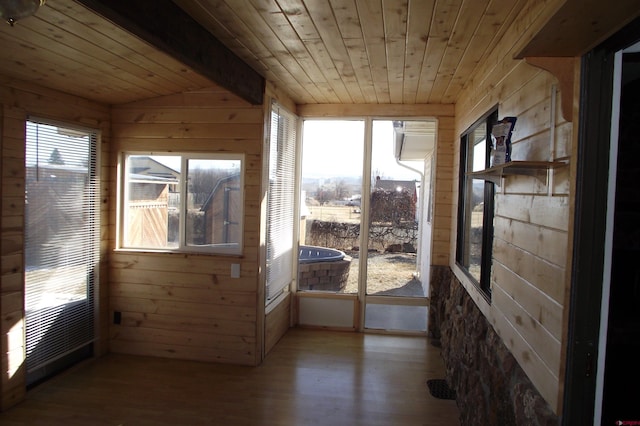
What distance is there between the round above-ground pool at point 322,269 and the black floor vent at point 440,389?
1.67 meters

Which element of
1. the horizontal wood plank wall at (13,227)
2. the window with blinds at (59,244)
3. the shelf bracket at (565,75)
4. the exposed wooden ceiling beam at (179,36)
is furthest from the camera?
the window with blinds at (59,244)

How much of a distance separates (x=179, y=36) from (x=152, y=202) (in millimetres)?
2120

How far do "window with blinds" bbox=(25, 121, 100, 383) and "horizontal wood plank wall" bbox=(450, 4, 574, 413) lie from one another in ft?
10.8

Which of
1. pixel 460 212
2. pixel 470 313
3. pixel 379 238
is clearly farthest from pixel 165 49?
pixel 379 238

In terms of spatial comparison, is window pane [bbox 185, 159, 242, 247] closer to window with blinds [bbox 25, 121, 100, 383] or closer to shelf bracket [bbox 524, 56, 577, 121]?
window with blinds [bbox 25, 121, 100, 383]

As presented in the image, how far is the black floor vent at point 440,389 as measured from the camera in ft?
11.3

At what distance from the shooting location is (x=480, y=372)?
2.62 meters

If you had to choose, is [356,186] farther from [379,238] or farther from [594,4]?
[594,4]

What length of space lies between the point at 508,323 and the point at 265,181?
2451 millimetres

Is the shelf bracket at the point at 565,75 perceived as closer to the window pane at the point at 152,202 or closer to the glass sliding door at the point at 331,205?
the window pane at the point at 152,202

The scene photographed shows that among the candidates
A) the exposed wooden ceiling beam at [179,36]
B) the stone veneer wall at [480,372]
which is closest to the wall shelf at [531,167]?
the stone veneer wall at [480,372]

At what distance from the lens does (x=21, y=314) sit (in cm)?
317

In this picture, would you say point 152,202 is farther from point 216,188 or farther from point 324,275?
point 324,275

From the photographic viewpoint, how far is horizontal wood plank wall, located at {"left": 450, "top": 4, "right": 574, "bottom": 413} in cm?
157
